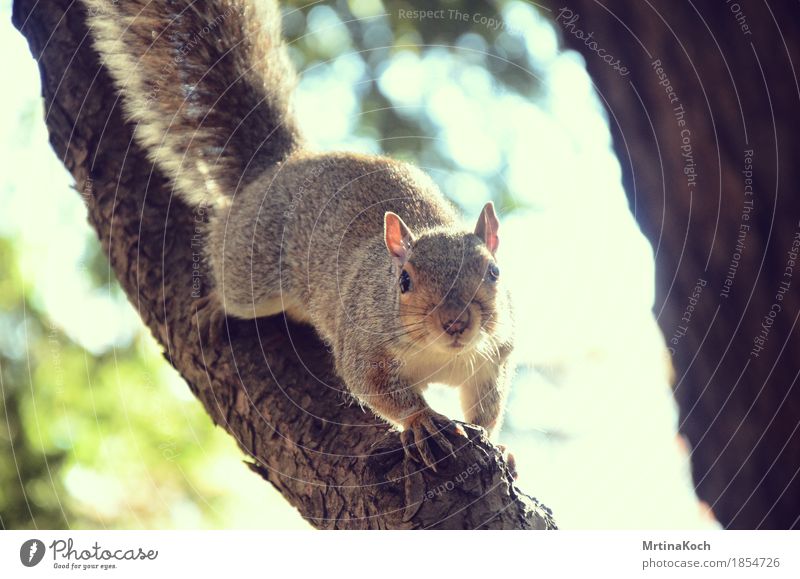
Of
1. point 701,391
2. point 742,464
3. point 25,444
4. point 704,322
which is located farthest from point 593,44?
point 25,444

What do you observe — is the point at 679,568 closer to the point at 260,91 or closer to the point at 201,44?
the point at 260,91

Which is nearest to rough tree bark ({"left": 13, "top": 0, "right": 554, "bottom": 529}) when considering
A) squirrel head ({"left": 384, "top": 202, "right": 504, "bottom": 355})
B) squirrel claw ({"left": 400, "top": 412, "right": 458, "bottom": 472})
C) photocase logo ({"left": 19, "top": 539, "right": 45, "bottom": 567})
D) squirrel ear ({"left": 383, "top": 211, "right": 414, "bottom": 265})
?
squirrel claw ({"left": 400, "top": 412, "right": 458, "bottom": 472})

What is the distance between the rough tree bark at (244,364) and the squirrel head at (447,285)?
0.33 metres

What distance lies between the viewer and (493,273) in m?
2.42

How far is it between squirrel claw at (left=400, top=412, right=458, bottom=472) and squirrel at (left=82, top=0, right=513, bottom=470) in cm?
18

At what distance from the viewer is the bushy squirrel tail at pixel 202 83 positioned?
2893mm

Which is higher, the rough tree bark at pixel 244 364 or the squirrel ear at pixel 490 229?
the squirrel ear at pixel 490 229

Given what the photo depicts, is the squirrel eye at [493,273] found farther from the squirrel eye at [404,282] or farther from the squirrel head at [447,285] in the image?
the squirrel eye at [404,282]

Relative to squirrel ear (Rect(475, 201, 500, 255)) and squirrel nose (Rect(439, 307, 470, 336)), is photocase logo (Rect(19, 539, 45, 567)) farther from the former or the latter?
squirrel ear (Rect(475, 201, 500, 255))

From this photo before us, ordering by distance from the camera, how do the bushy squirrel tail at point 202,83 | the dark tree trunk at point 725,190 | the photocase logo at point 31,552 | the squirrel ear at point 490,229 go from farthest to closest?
the bushy squirrel tail at point 202,83 → the squirrel ear at point 490,229 → the photocase logo at point 31,552 → the dark tree trunk at point 725,190

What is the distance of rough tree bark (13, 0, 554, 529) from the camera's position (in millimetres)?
1895

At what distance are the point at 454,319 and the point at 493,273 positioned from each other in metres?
0.28

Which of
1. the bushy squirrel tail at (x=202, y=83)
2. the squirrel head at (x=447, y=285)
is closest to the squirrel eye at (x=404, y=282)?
the squirrel head at (x=447, y=285)

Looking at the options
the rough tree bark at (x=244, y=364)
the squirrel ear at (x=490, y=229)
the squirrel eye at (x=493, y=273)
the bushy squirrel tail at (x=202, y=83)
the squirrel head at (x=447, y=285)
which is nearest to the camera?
the rough tree bark at (x=244, y=364)
